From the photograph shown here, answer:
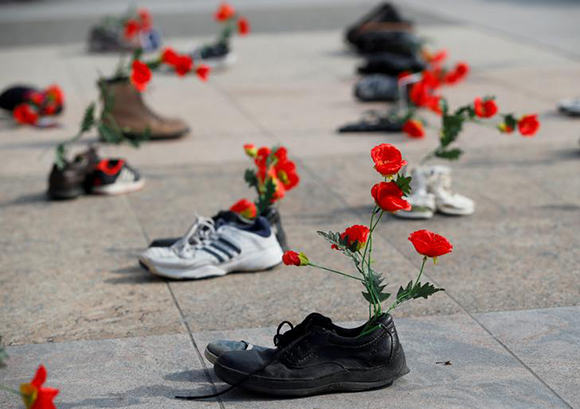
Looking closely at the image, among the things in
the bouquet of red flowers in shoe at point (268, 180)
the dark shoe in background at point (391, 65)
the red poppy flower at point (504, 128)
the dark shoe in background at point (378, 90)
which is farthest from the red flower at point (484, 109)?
the dark shoe in background at point (391, 65)

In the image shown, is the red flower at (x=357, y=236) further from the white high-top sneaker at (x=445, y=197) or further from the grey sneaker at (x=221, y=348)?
the white high-top sneaker at (x=445, y=197)

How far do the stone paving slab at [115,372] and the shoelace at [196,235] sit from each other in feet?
2.17

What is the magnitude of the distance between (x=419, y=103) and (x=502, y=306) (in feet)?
10.7

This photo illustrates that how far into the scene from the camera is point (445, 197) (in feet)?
17.1

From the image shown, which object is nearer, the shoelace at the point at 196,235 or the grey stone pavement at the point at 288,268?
the grey stone pavement at the point at 288,268

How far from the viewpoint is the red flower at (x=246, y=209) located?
4484mm

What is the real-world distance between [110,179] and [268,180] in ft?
4.85

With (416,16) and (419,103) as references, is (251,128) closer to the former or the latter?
(419,103)

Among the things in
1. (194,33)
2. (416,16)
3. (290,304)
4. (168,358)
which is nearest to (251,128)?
(290,304)

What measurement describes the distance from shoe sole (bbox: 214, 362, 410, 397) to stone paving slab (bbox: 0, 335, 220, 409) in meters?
0.10

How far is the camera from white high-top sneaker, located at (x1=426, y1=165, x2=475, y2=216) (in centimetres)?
520

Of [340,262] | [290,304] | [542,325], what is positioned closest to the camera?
[542,325]

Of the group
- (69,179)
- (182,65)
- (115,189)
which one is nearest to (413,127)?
(182,65)

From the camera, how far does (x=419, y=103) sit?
709 cm
